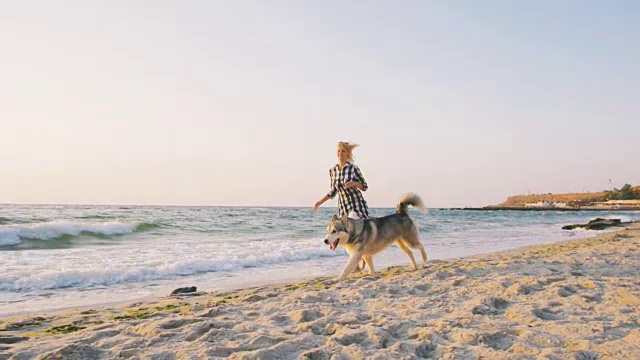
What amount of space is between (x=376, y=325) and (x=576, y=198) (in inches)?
5331

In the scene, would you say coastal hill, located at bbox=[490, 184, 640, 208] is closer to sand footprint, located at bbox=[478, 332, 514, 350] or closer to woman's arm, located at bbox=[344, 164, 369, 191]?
woman's arm, located at bbox=[344, 164, 369, 191]

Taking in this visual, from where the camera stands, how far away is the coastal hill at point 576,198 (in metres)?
97.4

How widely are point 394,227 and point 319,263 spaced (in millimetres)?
3062

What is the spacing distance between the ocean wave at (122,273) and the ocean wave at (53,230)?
720 centimetres

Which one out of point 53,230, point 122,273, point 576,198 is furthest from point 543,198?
point 122,273

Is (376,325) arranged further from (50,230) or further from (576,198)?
(576,198)

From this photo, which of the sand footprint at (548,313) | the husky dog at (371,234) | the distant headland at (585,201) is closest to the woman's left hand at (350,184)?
the husky dog at (371,234)

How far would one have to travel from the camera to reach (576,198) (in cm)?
11988

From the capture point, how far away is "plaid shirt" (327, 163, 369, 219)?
21.5 feet

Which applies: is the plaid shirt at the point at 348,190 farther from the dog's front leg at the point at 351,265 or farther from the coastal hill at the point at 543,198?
the coastal hill at the point at 543,198

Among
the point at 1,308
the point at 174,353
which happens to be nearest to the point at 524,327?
the point at 174,353

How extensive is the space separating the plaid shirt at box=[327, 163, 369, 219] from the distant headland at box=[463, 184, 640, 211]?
82.8 m

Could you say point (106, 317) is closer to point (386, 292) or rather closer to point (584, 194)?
point (386, 292)

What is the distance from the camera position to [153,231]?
1794 centimetres
